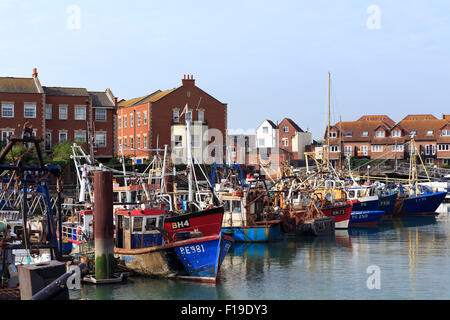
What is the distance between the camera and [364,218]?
178 feet

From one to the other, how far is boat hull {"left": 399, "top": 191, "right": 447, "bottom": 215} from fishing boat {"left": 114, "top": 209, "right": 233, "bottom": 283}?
4311 centimetres

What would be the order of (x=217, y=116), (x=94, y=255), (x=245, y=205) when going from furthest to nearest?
(x=217, y=116) < (x=245, y=205) < (x=94, y=255)

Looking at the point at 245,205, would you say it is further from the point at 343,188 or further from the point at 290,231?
the point at 343,188

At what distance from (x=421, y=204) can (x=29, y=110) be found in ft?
131

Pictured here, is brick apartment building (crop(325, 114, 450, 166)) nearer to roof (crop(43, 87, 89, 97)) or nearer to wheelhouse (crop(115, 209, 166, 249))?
roof (crop(43, 87, 89, 97))

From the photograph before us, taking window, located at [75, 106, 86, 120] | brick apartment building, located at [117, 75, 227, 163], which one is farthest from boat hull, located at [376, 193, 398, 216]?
window, located at [75, 106, 86, 120]

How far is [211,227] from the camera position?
1308 inches

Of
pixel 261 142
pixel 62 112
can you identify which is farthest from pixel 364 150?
pixel 62 112

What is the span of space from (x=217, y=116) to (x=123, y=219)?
160 ft

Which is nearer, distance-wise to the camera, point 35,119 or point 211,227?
point 211,227

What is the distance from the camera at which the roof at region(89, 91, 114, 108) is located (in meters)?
67.2

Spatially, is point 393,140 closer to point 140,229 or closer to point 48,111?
point 48,111

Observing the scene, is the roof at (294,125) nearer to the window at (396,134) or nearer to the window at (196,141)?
the window at (396,134)
